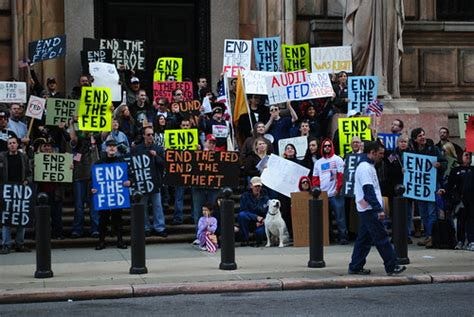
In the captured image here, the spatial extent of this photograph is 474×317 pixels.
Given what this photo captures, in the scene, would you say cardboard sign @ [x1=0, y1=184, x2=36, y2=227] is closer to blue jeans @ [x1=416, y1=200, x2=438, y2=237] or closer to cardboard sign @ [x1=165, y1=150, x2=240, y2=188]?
cardboard sign @ [x1=165, y1=150, x2=240, y2=188]

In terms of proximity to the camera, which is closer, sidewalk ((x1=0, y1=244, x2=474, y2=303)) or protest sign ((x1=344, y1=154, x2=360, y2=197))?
sidewalk ((x1=0, y1=244, x2=474, y2=303))

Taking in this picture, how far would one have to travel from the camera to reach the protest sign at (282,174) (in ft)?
59.8

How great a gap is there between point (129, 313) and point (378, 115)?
904 centimetres

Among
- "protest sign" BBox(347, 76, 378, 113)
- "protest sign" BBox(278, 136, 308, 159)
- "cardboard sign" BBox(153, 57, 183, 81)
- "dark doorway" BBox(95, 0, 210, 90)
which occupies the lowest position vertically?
"protest sign" BBox(278, 136, 308, 159)

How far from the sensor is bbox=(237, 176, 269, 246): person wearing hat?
18000 millimetres

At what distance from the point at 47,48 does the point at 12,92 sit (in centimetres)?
152

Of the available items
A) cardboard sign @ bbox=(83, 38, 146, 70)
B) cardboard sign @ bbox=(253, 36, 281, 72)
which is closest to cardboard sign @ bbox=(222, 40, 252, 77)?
cardboard sign @ bbox=(253, 36, 281, 72)

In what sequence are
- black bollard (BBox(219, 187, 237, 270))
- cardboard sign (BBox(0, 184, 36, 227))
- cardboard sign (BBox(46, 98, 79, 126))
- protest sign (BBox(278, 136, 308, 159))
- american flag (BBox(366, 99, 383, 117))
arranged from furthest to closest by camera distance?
american flag (BBox(366, 99, 383, 117)) < cardboard sign (BBox(46, 98, 79, 126)) < protest sign (BBox(278, 136, 308, 159)) < cardboard sign (BBox(0, 184, 36, 227)) < black bollard (BBox(219, 187, 237, 270))

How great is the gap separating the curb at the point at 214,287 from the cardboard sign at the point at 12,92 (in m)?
6.66

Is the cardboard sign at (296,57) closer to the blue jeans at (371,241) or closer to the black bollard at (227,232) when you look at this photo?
the black bollard at (227,232)

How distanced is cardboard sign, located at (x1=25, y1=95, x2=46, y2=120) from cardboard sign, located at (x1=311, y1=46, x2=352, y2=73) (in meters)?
5.40

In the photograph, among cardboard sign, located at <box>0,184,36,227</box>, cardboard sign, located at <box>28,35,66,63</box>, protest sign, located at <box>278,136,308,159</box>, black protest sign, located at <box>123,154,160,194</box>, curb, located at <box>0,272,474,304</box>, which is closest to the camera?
curb, located at <box>0,272,474,304</box>

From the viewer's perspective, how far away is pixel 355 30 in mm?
21578

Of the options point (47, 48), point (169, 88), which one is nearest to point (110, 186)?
point (169, 88)
